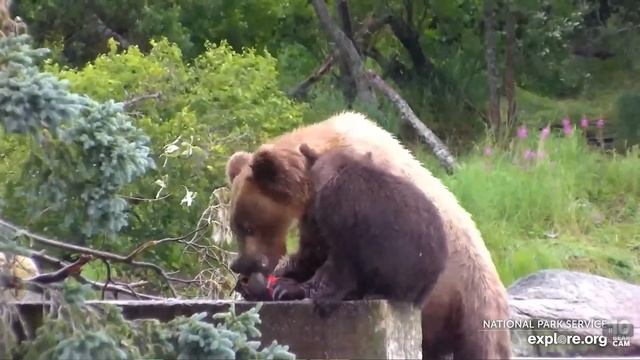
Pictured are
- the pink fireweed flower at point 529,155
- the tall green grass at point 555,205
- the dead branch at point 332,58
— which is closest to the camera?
the tall green grass at point 555,205

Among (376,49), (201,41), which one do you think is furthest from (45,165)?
(376,49)

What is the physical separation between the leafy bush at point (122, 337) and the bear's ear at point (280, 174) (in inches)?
46.4

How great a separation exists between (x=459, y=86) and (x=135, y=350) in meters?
14.4

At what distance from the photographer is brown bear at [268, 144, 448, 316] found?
13.3 ft

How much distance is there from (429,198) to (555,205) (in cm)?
906

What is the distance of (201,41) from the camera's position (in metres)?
17.3

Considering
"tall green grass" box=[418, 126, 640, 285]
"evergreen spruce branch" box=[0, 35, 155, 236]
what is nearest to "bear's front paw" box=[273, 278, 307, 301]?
"evergreen spruce branch" box=[0, 35, 155, 236]

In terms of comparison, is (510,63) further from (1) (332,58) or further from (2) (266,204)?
(2) (266,204)

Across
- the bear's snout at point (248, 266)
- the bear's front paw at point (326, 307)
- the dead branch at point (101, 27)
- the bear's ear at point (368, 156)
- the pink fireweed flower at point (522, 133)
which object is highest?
the dead branch at point (101, 27)

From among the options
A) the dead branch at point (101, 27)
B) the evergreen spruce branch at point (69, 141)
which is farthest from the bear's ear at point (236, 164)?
the dead branch at point (101, 27)

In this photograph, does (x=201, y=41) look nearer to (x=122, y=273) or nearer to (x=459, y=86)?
(x=459, y=86)

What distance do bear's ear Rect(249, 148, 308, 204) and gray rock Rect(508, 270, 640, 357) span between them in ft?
9.75

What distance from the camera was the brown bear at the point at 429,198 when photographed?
4.66 metres

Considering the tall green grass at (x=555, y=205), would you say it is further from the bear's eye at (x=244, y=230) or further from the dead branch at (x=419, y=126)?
the bear's eye at (x=244, y=230)
